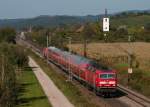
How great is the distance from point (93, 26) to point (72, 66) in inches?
3621

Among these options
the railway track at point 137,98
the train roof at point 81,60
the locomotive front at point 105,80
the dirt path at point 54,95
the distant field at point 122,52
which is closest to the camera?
the dirt path at point 54,95

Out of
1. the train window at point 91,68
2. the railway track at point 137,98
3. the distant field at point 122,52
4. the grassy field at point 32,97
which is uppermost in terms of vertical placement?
the train window at point 91,68

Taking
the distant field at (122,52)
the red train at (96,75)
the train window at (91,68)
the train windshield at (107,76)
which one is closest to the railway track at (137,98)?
the red train at (96,75)

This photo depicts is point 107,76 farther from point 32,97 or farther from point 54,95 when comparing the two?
point 32,97

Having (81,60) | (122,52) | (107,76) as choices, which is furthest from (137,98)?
(122,52)

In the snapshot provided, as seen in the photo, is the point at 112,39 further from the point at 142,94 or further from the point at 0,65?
the point at 0,65

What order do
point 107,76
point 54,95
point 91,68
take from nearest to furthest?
point 107,76, point 54,95, point 91,68

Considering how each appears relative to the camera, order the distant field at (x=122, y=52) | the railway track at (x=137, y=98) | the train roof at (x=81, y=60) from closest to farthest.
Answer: the railway track at (x=137, y=98), the train roof at (x=81, y=60), the distant field at (x=122, y=52)

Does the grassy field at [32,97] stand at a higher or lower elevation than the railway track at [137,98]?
higher

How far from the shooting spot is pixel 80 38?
524 feet

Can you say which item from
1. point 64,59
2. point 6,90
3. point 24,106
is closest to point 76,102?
point 24,106

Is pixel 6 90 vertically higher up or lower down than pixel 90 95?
higher up

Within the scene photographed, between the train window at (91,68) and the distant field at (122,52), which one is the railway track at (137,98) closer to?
the train window at (91,68)

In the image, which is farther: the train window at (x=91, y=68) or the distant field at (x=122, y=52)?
the distant field at (x=122, y=52)
